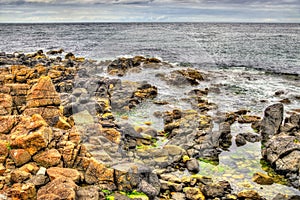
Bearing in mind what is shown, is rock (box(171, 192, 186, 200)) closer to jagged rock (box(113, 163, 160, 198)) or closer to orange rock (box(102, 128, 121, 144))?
jagged rock (box(113, 163, 160, 198))

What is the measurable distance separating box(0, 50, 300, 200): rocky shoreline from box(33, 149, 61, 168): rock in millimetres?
28

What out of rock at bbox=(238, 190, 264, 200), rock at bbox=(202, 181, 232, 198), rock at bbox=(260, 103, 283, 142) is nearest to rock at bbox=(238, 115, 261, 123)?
rock at bbox=(260, 103, 283, 142)

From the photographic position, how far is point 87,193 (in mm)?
8141

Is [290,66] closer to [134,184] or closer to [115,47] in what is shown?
[115,47]

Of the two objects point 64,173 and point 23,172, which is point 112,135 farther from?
point 23,172

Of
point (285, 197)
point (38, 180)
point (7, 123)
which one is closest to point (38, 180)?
point (38, 180)

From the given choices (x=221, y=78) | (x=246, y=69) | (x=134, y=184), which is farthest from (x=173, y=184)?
(x=246, y=69)

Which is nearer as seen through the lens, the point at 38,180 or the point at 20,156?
the point at 38,180

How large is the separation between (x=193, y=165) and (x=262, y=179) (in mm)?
2326

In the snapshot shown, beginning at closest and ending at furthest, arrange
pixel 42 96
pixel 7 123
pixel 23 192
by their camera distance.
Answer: pixel 23 192
pixel 7 123
pixel 42 96

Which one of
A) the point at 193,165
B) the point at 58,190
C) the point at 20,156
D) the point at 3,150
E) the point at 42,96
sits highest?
the point at 42,96


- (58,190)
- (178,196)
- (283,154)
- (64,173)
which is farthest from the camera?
(283,154)

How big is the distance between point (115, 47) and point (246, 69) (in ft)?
65.8

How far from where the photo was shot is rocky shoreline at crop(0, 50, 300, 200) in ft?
28.1
